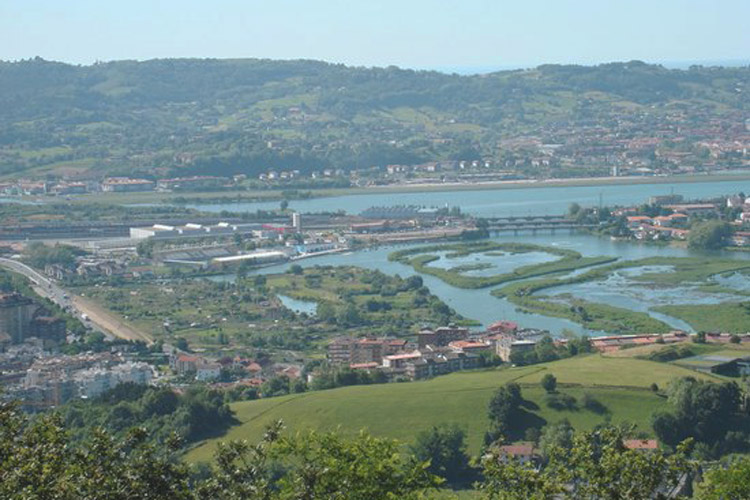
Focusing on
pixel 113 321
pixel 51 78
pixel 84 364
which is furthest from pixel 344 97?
pixel 84 364

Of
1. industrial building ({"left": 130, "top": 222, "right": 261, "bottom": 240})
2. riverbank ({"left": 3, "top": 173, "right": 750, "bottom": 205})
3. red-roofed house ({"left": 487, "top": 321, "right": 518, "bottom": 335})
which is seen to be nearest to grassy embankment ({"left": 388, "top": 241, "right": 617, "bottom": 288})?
red-roofed house ({"left": 487, "top": 321, "right": 518, "bottom": 335})

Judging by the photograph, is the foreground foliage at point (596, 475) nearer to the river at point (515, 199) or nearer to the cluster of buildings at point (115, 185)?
the river at point (515, 199)

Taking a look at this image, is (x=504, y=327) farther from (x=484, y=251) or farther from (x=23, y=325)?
(x=484, y=251)

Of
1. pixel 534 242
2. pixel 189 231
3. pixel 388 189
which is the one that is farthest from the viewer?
pixel 388 189

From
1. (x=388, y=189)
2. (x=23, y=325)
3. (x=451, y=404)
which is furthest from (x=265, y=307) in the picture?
(x=388, y=189)

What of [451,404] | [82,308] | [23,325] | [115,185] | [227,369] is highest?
[115,185]

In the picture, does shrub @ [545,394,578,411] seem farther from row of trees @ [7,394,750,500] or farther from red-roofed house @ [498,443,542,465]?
row of trees @ [7,394,750,500]

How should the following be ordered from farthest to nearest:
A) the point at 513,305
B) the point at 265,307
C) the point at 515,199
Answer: the point at 515,199
the point at 265,307
the point at 513,305
